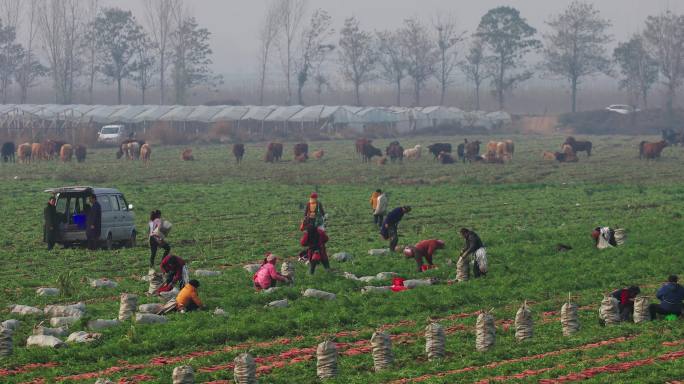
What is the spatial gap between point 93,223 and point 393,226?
24.2 feet

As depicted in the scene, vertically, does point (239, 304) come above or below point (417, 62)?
below

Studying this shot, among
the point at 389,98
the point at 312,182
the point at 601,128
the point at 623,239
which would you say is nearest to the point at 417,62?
the point at 389,98

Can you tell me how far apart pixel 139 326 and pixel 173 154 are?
52.3 metres

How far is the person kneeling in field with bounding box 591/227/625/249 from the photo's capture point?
27.6m

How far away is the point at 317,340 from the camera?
18047 millimetres

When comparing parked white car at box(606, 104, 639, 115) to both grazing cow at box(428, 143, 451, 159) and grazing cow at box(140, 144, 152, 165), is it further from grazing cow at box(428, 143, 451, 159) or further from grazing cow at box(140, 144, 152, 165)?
grazing cow at box(140, 144, 152, 165)

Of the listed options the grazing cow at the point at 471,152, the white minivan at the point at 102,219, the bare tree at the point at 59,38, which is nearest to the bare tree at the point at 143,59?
the bare tree at the point at 59,38

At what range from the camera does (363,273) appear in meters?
24.8

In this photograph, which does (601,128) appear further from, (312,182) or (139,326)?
(139,326)

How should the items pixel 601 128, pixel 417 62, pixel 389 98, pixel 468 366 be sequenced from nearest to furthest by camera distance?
pixel 468 366 < pixel 601 128 < pixel 417 62 < pixel 389 98

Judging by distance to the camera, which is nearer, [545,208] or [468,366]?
[468,366]

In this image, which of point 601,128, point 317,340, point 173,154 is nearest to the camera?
point 317,340

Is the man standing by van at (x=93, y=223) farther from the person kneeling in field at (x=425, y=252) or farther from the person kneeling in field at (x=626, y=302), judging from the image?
the person kneeling in field at (x=626, y=302)

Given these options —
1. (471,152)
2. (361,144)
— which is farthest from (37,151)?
(471,152)
